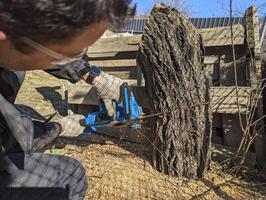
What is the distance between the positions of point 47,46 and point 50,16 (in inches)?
5.0

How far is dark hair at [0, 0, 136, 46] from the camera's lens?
1105 millimetres

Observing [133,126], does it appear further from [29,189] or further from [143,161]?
[29,189]

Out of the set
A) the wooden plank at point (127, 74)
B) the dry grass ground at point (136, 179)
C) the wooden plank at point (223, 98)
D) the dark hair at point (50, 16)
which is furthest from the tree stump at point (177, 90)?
the dark hair at point (50, 16)

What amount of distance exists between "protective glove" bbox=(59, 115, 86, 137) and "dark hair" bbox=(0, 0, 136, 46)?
1.88 meters

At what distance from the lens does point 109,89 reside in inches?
132

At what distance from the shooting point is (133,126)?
3.44 metres

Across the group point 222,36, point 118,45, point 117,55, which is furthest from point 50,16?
point 117,55

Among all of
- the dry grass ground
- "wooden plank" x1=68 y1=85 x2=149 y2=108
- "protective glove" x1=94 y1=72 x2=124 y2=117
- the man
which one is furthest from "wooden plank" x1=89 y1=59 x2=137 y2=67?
the man

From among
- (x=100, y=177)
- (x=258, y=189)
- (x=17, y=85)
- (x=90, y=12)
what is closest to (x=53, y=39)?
(x=90, y=12)

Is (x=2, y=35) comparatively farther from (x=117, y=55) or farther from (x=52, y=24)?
(x=117, y=55)

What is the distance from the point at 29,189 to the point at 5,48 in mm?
1194

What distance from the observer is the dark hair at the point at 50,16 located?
111cm

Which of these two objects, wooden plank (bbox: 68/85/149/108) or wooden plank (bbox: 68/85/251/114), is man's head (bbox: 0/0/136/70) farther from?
wooden plank (bbox: 68/85/149/108)

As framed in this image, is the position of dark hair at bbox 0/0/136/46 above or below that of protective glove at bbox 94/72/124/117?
above
